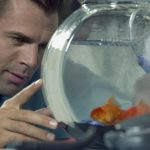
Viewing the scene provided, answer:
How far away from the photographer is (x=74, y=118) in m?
0.69

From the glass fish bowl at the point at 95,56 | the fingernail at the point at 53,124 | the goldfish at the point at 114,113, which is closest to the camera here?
the goldfish at the point at 114,113

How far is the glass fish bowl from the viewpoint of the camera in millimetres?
728

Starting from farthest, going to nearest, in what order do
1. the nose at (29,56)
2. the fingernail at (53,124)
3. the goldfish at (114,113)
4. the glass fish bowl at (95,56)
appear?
1. the nose at (29,56)
2. the glass fish bowl at (95,56)
3. the fingernail at (53,124)
4. the goldfish at (114,113)

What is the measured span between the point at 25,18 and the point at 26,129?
14.6 inches

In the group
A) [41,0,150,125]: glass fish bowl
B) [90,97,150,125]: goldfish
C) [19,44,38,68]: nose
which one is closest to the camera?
[90,97,150,125]: goldfish

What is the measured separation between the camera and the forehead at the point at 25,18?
0.97m

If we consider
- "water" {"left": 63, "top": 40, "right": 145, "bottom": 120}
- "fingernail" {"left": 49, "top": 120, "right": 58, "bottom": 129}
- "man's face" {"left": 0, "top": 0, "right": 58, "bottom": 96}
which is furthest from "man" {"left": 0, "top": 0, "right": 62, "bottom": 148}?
"fingernail" {"left": 49, "top": 120, "right": 58, "bottom": 129}

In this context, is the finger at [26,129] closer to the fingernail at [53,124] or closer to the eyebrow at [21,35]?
the fingernail at [53,124]

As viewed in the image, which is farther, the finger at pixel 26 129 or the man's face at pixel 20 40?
the man's face at pixel 20 40

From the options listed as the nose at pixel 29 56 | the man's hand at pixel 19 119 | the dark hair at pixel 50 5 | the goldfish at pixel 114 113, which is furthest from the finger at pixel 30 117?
the dark hair at pixel 50 5

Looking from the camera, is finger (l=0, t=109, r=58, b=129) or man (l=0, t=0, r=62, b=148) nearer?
finger (l=0, t=109, r=58, b=129)

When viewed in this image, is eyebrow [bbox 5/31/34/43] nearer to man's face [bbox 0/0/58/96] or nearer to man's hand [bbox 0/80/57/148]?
man's face [bbox 0/0/58/96]

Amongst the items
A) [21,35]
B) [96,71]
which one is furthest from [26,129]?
[21,35]

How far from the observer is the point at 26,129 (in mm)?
687
